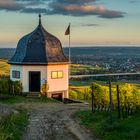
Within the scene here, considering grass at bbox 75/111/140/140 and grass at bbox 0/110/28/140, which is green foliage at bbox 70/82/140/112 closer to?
grass at bbox 75/111/140/140

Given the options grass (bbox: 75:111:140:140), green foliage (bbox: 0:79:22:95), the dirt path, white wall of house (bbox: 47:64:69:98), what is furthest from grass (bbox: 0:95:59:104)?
grass (bbox: 75:111:140:140)

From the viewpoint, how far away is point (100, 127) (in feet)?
62.6

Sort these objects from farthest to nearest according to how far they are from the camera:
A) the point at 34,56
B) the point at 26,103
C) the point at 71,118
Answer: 1. the point at 34,56
2. the point at 26,103
3. the point at 71,118

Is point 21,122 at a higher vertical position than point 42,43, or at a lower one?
lower

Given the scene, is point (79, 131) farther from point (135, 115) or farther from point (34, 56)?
point (34, 56)

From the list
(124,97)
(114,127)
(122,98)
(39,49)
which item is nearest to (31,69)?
(39,49)

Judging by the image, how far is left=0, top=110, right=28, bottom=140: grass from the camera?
661 inches

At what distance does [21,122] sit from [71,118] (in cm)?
312

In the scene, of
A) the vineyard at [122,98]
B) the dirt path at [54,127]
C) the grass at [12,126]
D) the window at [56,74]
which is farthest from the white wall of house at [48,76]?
the grass at [12,126]

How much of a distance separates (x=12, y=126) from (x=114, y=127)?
466 cm

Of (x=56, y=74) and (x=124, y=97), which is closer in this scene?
(x=124, y=97)

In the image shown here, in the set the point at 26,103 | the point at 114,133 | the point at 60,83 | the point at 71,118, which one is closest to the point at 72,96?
the point at 60,83

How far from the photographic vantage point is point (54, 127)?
20.2 meters

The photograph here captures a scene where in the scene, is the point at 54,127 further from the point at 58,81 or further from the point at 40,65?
the point at 58,81
